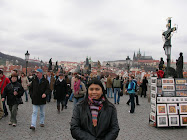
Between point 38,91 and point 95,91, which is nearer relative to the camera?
point 95,91

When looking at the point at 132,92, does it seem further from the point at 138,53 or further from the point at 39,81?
the point at 138,53

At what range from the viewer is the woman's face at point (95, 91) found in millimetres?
2371

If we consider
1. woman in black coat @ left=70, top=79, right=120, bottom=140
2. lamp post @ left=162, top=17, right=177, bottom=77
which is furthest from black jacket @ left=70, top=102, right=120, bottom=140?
lamp post @ left=162, top=17, right=177, bottom=77

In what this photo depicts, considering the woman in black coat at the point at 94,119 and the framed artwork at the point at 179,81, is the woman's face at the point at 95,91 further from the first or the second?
the framed artwork at the point at 179,81

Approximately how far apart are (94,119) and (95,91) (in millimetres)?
354

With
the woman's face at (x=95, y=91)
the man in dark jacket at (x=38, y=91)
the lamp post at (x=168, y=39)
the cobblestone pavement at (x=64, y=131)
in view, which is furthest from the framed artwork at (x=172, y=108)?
the woman's face at (x=95, y=91)

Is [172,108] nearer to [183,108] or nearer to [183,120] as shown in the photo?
[183,108]

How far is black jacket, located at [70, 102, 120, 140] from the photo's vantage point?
223cm

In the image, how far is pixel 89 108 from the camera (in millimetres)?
2314

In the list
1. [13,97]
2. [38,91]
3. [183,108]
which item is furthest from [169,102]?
[13,97]

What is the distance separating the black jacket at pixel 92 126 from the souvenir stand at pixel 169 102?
→ 4.08 metres

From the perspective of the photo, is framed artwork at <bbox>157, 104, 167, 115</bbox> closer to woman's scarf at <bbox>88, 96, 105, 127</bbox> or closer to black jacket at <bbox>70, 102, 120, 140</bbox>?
black jacket at <bbox>70, 102, 120, 140</bbox>

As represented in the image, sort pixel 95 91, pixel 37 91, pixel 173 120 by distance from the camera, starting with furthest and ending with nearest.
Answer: pixel 173 120
pixel 37 91
pixel 95 91

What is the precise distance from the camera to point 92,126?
2250mm
